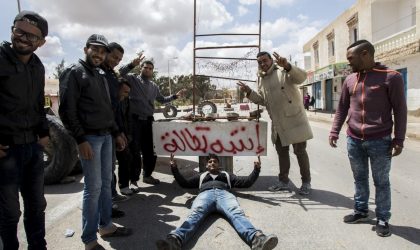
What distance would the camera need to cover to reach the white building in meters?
17.4

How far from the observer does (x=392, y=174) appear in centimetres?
648

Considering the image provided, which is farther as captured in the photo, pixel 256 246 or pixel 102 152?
pixel 102 152

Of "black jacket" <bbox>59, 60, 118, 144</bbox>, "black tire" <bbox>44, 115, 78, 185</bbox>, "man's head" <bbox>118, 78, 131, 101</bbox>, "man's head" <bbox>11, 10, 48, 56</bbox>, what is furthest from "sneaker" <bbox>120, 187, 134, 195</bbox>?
"man's head" <bbox>11, 10, 48, 56</bbox>

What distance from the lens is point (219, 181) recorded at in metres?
4.54

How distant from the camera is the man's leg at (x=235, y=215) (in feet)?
11.3

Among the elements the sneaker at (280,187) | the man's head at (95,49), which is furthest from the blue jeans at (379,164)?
the man's head at (95,49)

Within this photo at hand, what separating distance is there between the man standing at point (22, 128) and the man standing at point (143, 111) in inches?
98.3

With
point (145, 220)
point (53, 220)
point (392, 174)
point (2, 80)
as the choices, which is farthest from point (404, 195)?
point (2, 80)

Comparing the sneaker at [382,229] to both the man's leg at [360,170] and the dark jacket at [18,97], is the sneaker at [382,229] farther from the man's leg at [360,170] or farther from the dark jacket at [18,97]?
the dark jacket at [18,97]

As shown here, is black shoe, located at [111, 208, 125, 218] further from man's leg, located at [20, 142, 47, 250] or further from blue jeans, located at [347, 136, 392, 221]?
blue jeans, located at [347, 136, 392, 221]

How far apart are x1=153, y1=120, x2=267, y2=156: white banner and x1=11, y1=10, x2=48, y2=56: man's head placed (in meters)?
2.88

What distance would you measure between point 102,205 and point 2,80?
1555mm

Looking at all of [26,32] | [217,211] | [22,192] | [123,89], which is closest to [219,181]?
[217,211]

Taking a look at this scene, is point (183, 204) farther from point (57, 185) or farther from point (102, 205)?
point (57, 185)
